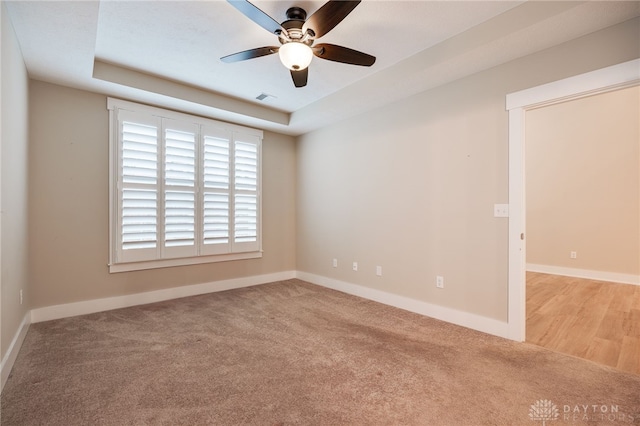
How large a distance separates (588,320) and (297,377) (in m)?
3.20

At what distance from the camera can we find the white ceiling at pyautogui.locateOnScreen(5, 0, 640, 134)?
2186mm

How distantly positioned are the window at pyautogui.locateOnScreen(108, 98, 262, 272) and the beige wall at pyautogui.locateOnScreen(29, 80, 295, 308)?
0.42 feet

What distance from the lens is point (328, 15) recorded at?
192cm

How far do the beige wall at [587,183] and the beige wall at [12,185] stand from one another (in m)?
7.28

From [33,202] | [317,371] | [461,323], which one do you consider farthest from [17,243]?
[461,323]

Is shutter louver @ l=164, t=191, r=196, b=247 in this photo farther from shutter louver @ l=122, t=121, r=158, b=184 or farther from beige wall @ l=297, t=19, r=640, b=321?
beige wall @ l=297, t=19, r=640, b=321

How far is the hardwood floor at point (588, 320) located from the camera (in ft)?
8.05

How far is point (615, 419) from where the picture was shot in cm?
167

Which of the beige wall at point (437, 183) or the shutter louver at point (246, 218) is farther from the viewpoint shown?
the shutter louver at point (246, 218)

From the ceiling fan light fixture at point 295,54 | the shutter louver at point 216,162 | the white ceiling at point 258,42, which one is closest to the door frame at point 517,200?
the white ceiling at point 258,42

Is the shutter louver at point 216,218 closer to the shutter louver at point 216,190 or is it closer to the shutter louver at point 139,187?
the shutter louver at point 216,190

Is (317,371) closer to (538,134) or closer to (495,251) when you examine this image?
(495,251)

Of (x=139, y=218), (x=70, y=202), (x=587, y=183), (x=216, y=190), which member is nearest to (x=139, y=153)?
(x=139, y=218)

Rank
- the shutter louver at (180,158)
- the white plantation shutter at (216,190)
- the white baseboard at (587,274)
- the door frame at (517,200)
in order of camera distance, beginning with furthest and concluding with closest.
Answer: the white baseboard at (587,274), the white plantation shutter at (216,190), the shutter louver at (180,158), the door frame at (517,200)
